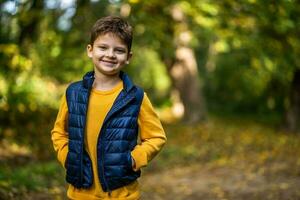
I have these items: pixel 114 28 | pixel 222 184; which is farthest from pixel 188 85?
pixel 114 28

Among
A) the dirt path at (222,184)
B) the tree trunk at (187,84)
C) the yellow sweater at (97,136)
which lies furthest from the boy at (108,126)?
the tree trunk at (187,84)

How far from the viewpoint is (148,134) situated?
10.8 ft

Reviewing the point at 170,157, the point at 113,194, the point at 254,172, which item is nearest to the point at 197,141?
the point at 170,157

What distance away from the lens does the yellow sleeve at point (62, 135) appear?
10.9ft

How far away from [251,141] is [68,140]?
10069 mm

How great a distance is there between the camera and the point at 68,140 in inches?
130

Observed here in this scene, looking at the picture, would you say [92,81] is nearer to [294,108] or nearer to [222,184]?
[222,184]

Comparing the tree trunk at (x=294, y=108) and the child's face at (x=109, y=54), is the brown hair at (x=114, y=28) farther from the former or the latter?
the tree trunk at (x=294, y=108)

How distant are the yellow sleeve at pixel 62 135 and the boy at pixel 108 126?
2cm

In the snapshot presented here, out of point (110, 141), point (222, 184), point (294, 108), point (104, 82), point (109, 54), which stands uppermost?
point (109, 54)

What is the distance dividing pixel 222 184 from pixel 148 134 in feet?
15.1

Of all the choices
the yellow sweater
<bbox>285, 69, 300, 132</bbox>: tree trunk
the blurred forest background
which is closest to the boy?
the yellow sweater

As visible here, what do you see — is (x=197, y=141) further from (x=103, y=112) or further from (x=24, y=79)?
(x=103, y=112)

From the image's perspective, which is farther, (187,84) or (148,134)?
(187,84)
